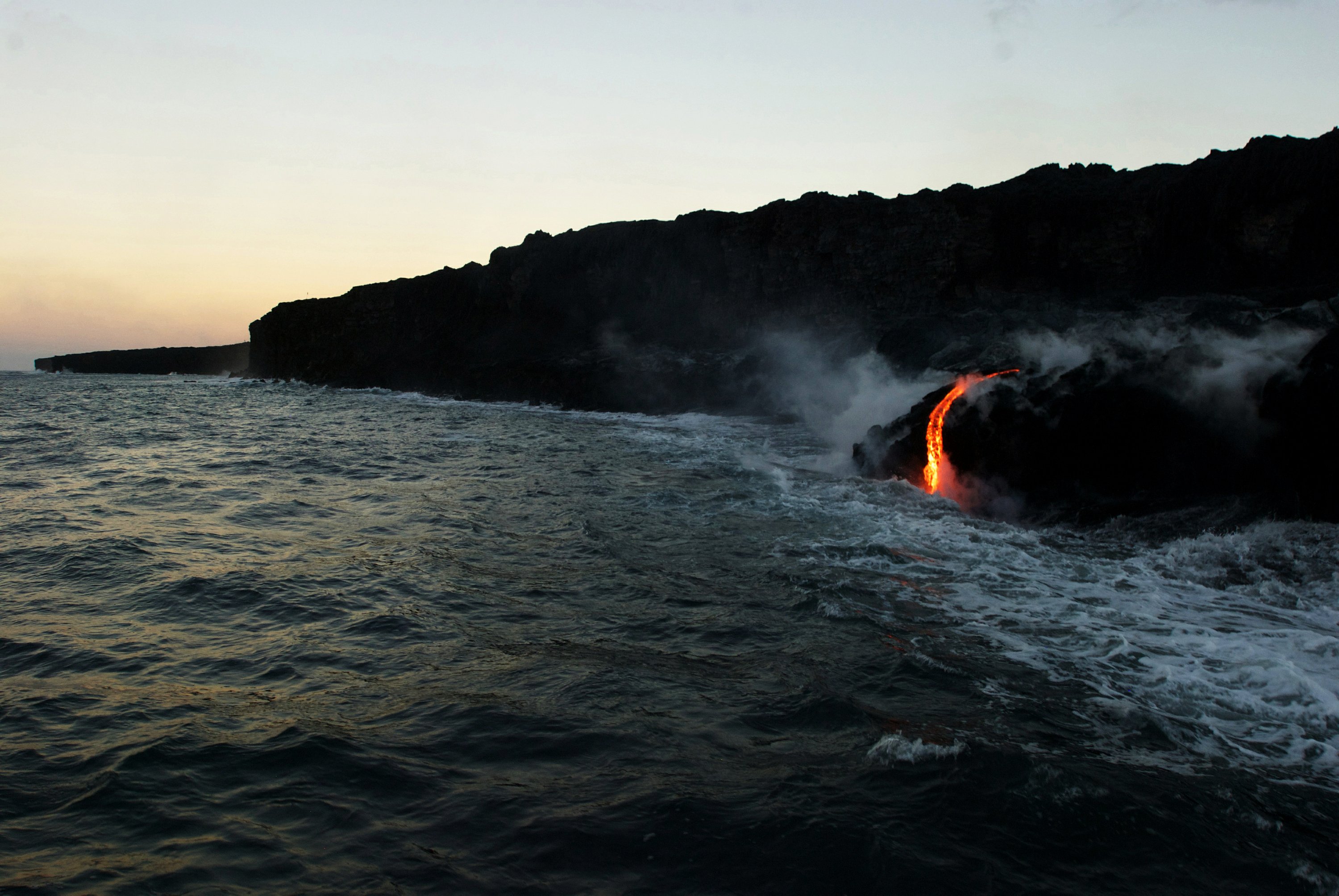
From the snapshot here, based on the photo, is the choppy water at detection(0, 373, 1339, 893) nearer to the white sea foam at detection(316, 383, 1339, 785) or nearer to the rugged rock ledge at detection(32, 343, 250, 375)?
the white sea foam at detection(316, 383, 1339, 785)

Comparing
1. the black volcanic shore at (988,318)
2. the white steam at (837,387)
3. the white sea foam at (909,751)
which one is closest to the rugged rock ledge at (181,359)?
the black volcanic shore at (988,318)

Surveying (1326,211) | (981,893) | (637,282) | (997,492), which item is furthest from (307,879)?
(637,282)

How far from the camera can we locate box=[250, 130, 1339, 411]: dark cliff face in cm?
3450

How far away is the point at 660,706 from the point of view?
5457mm

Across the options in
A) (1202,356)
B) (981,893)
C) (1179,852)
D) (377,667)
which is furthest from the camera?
(1202,356)

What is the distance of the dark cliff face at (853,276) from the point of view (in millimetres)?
34500

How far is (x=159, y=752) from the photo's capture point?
15.4 feet

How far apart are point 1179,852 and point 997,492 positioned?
→ 33.1ft

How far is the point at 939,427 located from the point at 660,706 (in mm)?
11356

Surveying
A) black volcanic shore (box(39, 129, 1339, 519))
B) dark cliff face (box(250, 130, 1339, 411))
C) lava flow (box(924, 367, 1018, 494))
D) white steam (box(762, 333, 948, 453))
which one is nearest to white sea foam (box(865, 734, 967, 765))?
black volcanic shore (box(39, 129, 1339, 519))

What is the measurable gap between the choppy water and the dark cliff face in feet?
48.6

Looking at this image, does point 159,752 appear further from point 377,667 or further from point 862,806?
point 862,806

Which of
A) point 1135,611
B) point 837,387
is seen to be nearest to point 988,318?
point 837,387

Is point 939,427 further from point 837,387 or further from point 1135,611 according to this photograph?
point 837,387
